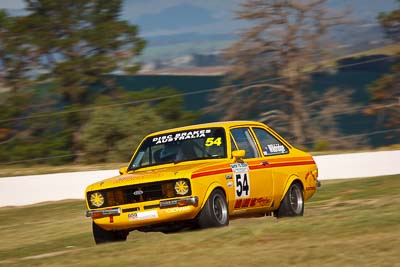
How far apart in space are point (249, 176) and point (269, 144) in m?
1.07

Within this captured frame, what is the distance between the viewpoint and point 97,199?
12516 millimetres

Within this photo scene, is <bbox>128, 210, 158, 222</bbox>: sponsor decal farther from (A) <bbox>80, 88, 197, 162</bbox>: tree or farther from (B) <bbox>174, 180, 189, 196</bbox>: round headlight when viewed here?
(A) <bbox>80, 88, 197, 162</bbox>: tree

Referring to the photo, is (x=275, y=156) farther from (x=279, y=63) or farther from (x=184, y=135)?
(x=279, y=63)

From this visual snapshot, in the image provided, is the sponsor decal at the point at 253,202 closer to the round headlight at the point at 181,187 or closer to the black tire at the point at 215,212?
the black tire at the point at 215,212

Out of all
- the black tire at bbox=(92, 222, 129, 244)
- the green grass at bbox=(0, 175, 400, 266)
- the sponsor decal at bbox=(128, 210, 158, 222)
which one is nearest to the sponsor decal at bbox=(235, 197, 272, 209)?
the green grass at bbox=(0, 175, 400, 266)

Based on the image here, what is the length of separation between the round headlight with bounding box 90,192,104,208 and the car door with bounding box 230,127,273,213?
5.58 ft

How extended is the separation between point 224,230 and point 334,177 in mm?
14547

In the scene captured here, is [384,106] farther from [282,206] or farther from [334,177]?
[282,206]

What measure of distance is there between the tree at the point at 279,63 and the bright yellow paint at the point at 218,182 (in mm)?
22442

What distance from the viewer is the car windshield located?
13.2 metres

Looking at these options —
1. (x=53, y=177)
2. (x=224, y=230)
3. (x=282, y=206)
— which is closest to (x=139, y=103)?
(x=53, y=177)

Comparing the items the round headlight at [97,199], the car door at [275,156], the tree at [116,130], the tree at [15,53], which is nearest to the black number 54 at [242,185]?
the car door at [275,156]

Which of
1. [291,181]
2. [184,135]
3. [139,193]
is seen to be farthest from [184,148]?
[291,181]

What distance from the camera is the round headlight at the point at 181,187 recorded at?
12.0m
